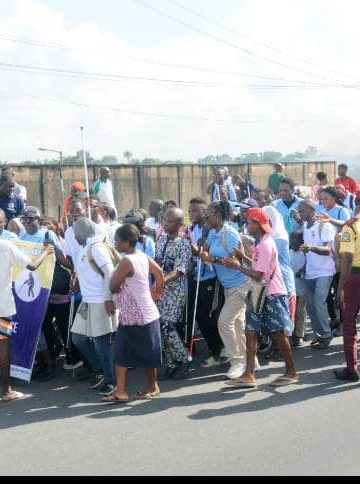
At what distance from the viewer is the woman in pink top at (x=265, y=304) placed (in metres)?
6.68

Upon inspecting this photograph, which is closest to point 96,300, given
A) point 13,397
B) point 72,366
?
point 13,397

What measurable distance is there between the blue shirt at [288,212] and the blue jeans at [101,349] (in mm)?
3841

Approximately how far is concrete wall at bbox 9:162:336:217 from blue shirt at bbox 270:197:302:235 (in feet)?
34.6

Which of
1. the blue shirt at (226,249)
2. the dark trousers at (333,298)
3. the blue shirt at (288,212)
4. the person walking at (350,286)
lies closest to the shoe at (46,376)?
the blue shirt at (226,249)

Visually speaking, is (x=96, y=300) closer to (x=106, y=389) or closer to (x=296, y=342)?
(x=106, y=389)

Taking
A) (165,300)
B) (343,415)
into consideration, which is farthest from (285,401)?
(165,300)

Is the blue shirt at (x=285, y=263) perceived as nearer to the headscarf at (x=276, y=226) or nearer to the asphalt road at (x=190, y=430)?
the headscarf at (x=276, y=226)

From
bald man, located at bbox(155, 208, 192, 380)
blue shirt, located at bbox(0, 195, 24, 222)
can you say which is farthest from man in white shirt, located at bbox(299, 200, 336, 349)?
blue shirt, located at bbox(0, 195, 24, 222)

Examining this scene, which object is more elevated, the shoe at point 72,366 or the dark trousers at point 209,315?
the dark trousers at point 209,315

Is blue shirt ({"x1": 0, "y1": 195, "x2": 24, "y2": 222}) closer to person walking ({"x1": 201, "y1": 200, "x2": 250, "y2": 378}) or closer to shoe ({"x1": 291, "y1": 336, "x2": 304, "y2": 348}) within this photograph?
person walking ({"x1": 201, "y1": 200, "x2": 250, "y2": 378})

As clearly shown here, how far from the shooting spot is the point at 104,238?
6848 mm

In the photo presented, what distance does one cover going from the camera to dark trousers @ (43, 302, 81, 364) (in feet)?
24.7

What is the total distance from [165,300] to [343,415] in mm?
→ 2175

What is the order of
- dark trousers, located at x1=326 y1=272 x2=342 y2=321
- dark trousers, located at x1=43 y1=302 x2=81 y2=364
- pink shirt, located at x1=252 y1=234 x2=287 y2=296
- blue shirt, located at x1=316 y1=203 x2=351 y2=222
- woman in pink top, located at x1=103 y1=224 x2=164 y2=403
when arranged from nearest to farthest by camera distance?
woman in pink top, located at x1=103 y1=224 x2=164 y2=403, pink shirt, located at x1=252 y1=234 x2=287 y2=296, dark trousers, located at x1=43 y1=302 x2=81 y2=364, dark trousers, located at x1=326 y1=272 x2=342 y2=321, blue shirt, located at x1=316 y1=203 x2=351 y2=222
